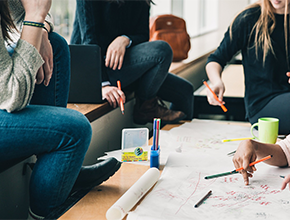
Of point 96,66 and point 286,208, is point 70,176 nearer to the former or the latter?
point 286,208

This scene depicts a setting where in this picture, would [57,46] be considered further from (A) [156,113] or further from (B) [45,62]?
(A) [156,113]

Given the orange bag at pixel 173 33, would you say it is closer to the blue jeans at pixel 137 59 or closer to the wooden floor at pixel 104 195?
the blue jeans at pixel 137 59

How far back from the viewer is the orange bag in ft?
9.44

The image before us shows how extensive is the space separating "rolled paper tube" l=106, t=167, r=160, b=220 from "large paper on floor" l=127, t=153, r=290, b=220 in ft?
0.05

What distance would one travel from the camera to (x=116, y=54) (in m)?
1.51

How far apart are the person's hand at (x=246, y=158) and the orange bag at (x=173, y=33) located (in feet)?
6.68

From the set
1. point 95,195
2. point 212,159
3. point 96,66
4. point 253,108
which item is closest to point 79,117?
point 95,195

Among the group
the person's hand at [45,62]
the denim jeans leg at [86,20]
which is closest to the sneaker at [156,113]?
the denim jeans leg at [86,20]

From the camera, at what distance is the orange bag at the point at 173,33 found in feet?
9.44

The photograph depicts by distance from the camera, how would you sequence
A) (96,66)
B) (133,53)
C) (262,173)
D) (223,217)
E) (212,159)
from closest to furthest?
1. (223,217)
2. (262,173)
3. (212,159)
4. (96,66)
5. (133,53)

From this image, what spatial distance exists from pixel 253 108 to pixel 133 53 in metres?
0.61

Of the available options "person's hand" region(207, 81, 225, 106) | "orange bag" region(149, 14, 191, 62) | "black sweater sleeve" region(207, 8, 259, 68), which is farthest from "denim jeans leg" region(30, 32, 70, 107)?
"orange bag" region(149, 14, 191, 62)

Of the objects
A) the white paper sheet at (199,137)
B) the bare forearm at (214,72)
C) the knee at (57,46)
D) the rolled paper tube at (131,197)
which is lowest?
the white paper sheet at (199,137)

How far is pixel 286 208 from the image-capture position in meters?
0.79
